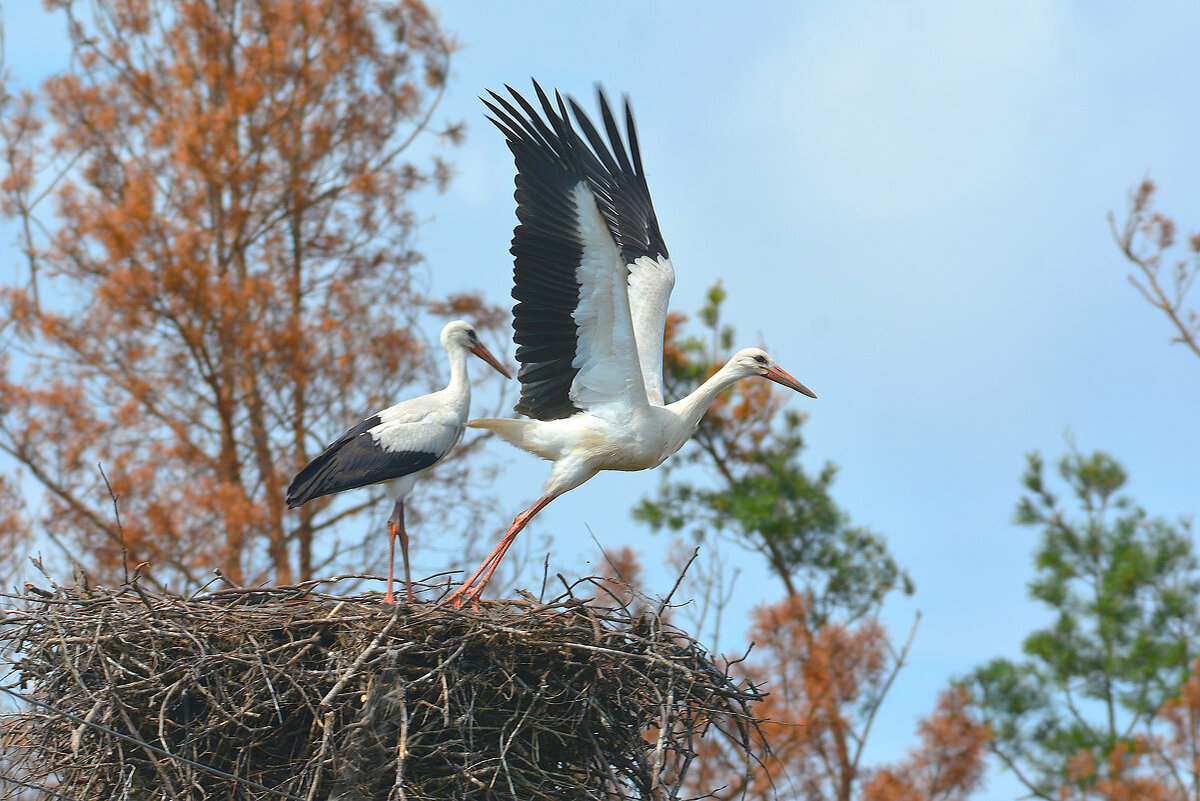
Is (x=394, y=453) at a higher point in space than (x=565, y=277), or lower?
lower

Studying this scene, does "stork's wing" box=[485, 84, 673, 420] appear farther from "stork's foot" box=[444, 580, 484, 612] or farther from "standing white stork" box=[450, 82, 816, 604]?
"stork's foot" box=[444, 580, 484, 612]

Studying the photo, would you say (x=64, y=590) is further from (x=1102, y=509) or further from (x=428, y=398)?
(x=1102, y=509)

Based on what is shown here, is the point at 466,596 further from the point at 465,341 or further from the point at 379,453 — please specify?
the point at 465,341

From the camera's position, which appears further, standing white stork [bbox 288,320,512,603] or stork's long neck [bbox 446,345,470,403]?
stork's long neck [bbox 446,345,470,403]

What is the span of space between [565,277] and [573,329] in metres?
0.27

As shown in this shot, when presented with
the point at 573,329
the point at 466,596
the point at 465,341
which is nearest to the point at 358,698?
the point at 466,596

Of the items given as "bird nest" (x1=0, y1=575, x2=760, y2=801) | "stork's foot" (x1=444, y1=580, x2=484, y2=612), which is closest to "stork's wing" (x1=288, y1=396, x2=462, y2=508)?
"stork's foot" (x1=444, y1=580, x2=484, y2=612)

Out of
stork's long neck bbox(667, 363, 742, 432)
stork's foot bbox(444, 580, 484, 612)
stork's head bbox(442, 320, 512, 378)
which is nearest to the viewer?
stork's foot bbox(444, 580, 484, 612)

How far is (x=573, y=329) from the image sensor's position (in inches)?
251

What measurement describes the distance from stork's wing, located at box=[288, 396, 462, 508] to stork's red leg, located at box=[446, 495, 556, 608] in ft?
1.68

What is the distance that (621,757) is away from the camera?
5.42 metres

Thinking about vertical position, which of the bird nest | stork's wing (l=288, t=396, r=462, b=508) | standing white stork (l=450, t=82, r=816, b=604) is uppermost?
standing white stork (l=450, t=82, r=816, b=604)

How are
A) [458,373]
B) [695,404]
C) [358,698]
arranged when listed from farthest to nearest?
[458,373] < [695,404] < [358,698]

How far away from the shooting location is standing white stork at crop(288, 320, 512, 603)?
20.8ft
